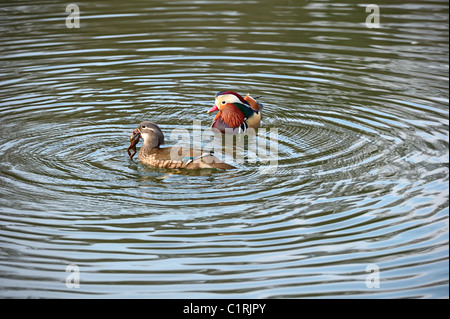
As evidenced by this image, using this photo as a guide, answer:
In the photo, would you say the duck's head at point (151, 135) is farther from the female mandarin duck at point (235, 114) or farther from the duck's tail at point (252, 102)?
the duck's tail at point (252, 102)

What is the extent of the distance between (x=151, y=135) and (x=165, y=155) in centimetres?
49

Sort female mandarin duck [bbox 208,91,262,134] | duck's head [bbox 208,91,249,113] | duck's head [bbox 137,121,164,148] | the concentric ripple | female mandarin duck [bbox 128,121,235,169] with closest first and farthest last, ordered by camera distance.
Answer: the concentric ripple < female mandarin duck [bbox 128,121,235,169] < duck's head [bbox 137,121,164,148] < female mandarin duck [bbox 208,91,262,134] < duck's head [bbox 208,91,249,113]

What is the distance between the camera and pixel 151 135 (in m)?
9.08

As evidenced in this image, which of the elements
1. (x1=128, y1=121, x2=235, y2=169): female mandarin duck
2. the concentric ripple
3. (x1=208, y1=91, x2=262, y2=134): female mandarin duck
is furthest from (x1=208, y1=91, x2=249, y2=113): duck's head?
(x1=128, y1=121, x2=235, y2=169): female mandarin duck

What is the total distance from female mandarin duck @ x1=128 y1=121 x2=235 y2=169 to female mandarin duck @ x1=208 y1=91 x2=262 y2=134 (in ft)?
4.29

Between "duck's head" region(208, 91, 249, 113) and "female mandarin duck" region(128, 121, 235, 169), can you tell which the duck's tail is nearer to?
"duck's head" region(208, 91, 249, 113)

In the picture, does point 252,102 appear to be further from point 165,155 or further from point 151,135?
point 165,155

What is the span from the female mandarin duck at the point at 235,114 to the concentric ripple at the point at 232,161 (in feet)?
0.78

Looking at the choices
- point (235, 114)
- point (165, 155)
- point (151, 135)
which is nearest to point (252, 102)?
point (235, 114)

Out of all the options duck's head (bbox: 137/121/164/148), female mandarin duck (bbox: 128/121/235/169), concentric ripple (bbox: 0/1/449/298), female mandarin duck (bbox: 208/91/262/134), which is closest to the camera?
concentric ripple (bbox: 0/1/449/298)

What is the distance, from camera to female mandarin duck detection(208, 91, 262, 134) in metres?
10.2

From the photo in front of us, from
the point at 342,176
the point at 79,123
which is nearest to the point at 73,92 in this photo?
the point at 79,123

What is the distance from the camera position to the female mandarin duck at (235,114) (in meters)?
10.2

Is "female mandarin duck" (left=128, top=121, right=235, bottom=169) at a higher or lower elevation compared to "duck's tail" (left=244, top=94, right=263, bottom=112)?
lower
